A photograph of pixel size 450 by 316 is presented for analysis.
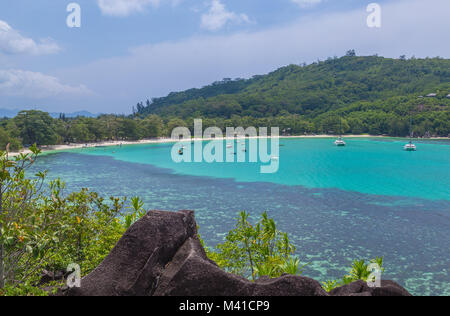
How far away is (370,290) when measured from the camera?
490 centimetres

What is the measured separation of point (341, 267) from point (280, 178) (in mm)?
24568

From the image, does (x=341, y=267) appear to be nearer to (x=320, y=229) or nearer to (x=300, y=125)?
(x=320, y=229)

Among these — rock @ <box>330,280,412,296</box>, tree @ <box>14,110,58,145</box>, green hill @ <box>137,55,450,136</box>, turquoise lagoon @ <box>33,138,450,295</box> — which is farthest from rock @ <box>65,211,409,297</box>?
green hill @ <box>137,55,450,136</box>

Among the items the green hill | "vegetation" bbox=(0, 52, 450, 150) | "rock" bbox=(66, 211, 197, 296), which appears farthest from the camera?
the green hill

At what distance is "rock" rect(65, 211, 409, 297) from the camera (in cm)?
472

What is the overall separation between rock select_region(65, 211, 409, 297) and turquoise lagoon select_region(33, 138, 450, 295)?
10.7m

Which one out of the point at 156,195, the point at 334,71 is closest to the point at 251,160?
the point at 156,195

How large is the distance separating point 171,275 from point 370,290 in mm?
2985

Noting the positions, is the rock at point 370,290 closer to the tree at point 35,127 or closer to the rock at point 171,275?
the rock at point 171,275

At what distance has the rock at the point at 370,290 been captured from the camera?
4.73m

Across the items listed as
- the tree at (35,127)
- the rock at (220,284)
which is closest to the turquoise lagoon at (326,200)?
the rock at (220,284)

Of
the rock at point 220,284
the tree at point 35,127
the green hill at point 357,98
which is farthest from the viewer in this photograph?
the green hill at point 357,98

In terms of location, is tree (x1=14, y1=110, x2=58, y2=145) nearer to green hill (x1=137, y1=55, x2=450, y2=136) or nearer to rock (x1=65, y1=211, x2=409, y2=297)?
green hill (x1=137, y1=55, x2=450, y2=136)

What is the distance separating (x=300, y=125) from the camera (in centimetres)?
11544
